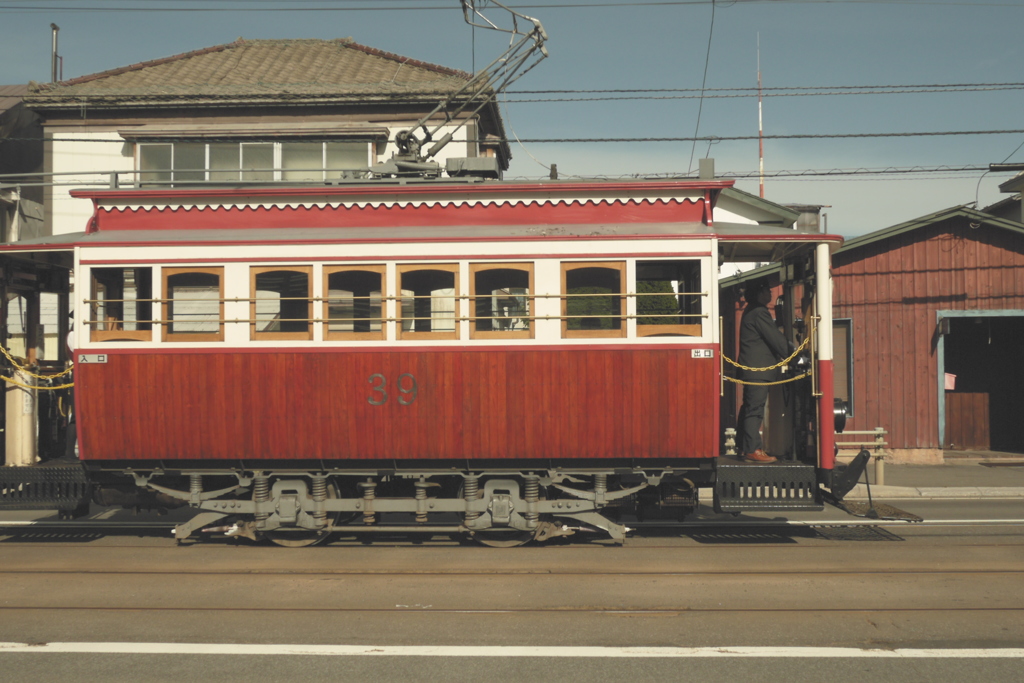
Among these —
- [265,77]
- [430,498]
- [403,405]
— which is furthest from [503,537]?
[265,77]

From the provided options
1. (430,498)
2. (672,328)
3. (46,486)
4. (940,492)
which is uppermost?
(672,328)

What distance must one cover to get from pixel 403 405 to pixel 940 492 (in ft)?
31.3

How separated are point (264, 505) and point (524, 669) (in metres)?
4.28

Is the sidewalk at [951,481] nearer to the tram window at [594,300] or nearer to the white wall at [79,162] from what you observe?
the tram window at [594,300]

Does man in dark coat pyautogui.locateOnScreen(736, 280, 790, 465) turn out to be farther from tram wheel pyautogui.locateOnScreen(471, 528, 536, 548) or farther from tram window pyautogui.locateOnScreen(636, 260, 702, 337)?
tram wheel pyautogui.locateOnScreen(471, 528, 536, 548)

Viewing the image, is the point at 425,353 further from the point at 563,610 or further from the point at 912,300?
the point at 912,300

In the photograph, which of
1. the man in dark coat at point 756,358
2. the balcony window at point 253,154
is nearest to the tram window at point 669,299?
the man in dark coat at point 756,358

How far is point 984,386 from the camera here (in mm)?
17906

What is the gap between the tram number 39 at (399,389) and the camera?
27.2 feet

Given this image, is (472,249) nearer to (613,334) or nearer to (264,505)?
(613,334)

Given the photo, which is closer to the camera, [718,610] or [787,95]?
[718,610]

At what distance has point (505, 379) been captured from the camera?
8242 mm

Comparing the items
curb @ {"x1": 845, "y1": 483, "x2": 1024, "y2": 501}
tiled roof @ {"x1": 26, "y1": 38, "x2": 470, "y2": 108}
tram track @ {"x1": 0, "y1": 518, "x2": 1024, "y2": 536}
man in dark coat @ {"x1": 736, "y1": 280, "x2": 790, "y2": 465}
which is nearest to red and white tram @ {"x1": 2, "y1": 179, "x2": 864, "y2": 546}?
man in dark coat @ {"x1": 736, "y1": 280, "x2": 790, "y2": 465}

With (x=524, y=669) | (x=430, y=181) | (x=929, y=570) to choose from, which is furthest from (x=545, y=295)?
(x=929, y=570)
